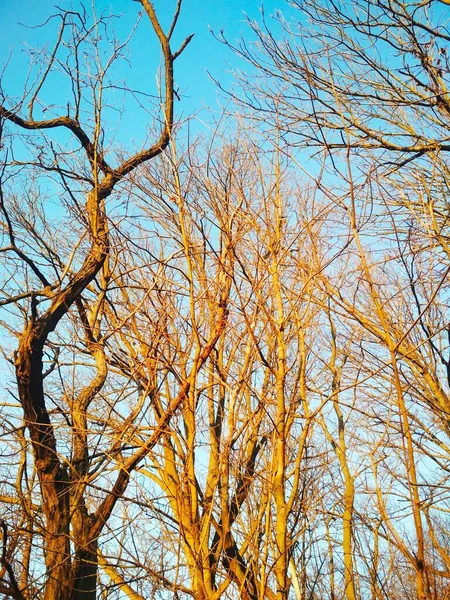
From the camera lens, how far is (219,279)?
2.74 metres

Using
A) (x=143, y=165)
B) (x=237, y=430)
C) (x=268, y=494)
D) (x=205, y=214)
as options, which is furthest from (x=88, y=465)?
(x=143, y=165)

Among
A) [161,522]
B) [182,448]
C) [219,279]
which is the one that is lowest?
[161,522]

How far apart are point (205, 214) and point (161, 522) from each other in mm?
1482

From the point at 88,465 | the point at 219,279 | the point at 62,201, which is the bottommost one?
the point at 88,465

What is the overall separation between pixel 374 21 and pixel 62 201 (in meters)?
2.68

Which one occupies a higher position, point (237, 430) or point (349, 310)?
point (349, 310)

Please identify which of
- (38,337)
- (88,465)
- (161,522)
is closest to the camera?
(161,522)

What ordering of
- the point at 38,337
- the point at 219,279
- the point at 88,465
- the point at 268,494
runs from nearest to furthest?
the point at 268,494
the point at 219,279
the point at 38,337
the point at 88,465

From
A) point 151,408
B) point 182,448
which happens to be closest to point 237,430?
point 182,448

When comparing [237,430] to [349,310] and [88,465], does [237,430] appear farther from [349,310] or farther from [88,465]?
[88,465]

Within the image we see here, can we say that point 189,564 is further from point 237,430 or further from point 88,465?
point 88,465

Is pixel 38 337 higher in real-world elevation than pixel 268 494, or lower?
higher

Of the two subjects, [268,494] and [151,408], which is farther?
[151,408]

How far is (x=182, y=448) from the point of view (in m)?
2.67
